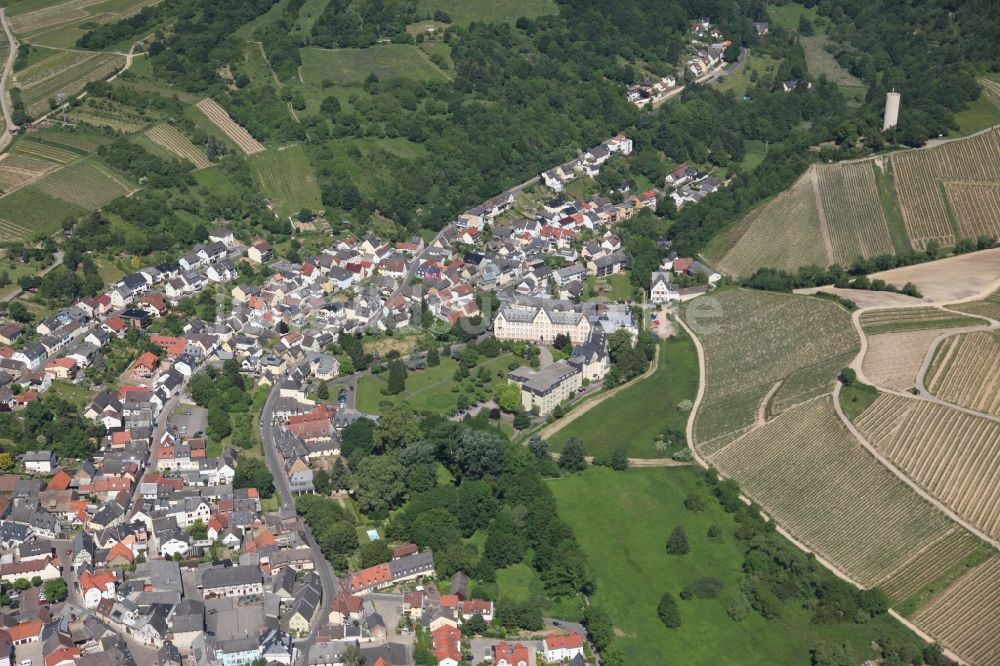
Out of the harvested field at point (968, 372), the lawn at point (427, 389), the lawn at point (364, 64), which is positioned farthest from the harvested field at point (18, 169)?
the harvested field at point (968, 372)

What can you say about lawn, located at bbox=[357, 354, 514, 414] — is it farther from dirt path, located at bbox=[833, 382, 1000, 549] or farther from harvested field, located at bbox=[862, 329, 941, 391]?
harvested field, located at bbox=[862, 329, 941, 391]

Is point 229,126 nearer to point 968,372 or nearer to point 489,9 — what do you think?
point 489,9

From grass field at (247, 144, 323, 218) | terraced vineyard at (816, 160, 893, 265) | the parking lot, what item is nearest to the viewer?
the parking lot

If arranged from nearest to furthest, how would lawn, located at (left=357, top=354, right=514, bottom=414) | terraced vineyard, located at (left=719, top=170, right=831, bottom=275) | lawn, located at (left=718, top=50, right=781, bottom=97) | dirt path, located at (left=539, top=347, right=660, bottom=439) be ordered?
dirt path, located at (left=539, top=347, right=660, bottom=439), lawn, located at (left=357, top=354, right=514, bottom=414), terraced vineyard, located at (left=719, top=170, right=831, bottom=275), lawn, located at (left=718, top=50, right=781, bottom=97)

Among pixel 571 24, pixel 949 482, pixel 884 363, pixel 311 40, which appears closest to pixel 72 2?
pixel 311 40

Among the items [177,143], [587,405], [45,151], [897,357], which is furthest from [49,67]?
[897,357]

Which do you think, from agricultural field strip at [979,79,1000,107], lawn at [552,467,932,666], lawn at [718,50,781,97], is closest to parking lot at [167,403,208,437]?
lawn at [552,467,932,666]

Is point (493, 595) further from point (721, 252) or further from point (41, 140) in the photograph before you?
point (41, 140)
